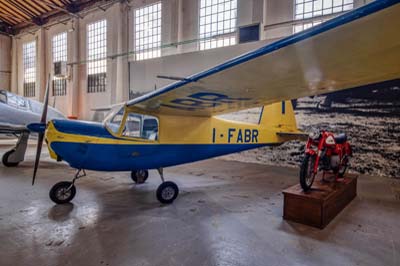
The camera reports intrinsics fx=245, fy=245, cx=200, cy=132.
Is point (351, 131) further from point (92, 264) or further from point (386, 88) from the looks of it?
point (92, 264)

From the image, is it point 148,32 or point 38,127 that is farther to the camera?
point 148,32

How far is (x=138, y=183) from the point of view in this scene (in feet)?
15.1

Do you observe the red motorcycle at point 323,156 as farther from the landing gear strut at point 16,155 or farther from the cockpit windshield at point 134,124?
the landing gear strut at point 16,155

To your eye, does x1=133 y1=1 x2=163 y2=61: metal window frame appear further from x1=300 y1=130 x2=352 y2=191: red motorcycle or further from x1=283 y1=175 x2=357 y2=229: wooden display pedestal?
x1=283 y1=175 x2=357 y2=229: wooden display pedestal

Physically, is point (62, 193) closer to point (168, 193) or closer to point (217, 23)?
point (168, 193)

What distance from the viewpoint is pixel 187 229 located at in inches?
103

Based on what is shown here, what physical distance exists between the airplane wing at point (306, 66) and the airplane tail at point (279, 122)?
4.99 feet

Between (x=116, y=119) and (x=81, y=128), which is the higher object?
(x=116, y=119)

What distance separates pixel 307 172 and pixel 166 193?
189 centimetres

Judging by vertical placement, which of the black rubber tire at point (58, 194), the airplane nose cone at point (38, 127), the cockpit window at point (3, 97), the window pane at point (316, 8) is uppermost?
the window pane at point (316, 8)

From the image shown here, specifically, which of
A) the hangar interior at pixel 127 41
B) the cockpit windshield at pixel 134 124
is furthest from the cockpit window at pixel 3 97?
the cockpit windshield at pixel 134 124

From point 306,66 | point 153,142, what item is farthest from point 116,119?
point 306,66

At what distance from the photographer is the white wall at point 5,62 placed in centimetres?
1639

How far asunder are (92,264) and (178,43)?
8.55 m
